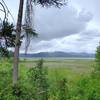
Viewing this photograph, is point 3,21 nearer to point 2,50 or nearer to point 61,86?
point 2,50

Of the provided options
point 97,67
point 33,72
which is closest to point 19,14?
point 33,72

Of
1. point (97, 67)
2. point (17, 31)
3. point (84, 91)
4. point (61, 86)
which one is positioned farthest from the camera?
point (97, 67)

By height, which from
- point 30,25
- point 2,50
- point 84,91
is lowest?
point 84,91

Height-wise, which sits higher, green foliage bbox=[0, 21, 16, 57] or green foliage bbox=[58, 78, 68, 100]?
green foliage bbox=[0, 21, 16, 57]

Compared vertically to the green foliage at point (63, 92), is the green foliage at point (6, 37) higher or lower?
higher

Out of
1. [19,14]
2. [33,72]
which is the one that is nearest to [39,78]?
[33,72]

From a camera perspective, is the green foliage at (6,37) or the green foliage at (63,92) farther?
the green foliage at (63,92)

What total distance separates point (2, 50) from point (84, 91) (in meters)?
22.6

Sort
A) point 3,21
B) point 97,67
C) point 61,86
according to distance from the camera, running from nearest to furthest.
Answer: point 3,21 → point 61,86 → point 97,67

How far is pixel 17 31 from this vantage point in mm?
21562

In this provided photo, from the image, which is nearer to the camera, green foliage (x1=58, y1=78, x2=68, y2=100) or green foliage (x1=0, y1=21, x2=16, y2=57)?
green foliage (x1=0, y1=21, x2=16, y2=57)

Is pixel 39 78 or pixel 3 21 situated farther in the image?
pixel 39 78

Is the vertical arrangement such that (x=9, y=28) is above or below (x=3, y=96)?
above

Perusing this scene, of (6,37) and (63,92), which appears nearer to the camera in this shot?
(6,37)
